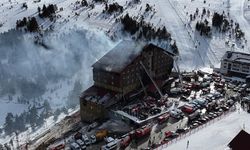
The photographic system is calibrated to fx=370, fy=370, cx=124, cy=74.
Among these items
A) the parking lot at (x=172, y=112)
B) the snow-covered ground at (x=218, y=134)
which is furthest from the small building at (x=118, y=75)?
the snow-covered ground at (x=218, y=134)

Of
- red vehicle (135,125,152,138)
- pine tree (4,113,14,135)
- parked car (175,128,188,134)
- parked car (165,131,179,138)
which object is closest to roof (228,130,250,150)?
parked car (165,131,179,138)

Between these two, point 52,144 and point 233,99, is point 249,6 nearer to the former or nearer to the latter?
point 233,99

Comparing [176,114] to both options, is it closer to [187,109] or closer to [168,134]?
[187,109]

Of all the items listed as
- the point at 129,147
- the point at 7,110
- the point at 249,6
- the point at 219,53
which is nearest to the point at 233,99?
the point at 129,147

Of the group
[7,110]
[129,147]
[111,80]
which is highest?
[111,80]

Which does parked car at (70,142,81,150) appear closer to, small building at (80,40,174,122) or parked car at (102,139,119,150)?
parked car at (102,139,119,150)

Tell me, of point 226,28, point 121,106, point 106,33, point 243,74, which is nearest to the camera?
point 121,106
